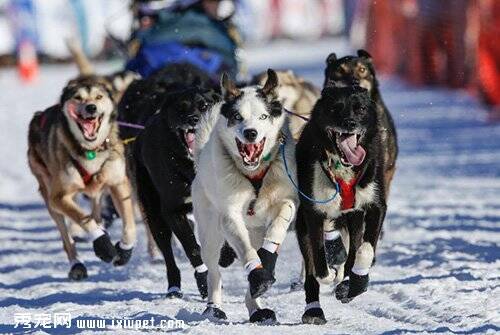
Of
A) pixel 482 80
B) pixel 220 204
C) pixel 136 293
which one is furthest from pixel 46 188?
pixel 482 80

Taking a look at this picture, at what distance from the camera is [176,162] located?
16.7 feet

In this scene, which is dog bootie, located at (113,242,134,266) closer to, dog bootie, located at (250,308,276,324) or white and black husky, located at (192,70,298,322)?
white and black husky, located at (192,70,298,322)

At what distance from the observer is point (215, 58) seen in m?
8.22

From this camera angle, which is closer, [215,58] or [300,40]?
[215,58]

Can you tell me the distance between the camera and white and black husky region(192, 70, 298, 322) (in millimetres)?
4273

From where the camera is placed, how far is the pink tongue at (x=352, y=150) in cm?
427

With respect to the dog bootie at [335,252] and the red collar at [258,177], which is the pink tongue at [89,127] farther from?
the red collar at [258,177]

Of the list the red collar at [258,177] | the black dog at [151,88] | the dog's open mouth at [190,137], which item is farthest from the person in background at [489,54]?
the red collar at [258,177]

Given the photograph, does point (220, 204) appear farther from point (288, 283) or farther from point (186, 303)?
point (288, 283)

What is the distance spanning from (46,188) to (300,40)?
2794cm

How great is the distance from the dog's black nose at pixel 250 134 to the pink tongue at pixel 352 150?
314 mm

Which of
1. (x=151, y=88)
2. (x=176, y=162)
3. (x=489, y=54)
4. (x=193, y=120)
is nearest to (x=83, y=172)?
(x=151, y=88)

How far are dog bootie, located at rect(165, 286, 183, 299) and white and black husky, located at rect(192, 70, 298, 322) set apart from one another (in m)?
0.70

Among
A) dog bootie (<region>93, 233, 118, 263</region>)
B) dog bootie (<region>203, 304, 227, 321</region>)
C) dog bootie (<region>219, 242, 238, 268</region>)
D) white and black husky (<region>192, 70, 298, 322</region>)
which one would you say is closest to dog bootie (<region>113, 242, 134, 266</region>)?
dog bootie (<region>93, 233, 118, 263</region>)
